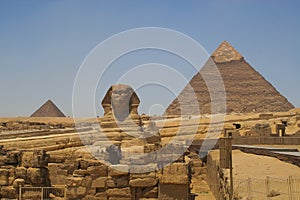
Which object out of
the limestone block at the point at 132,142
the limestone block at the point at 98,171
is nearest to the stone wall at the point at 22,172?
the limestone block at the point at 98,171

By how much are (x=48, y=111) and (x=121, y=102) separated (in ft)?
202

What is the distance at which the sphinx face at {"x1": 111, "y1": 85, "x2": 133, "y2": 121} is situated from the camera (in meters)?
18.6

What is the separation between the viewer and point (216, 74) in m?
114

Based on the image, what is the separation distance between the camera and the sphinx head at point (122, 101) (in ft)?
61.0

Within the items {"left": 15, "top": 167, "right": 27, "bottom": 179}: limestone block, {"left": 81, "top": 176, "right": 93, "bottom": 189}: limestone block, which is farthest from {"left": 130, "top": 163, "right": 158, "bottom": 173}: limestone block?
{"left": 15, "top": 167, "right": 27, "bottom": 179}: limestone block

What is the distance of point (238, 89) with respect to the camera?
11188 centimetres

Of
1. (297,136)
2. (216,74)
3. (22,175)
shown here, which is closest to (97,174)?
(22,175)

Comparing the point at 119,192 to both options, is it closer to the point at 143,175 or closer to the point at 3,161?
the point at 143,175

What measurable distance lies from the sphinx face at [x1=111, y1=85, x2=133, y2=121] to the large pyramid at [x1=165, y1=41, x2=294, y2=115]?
77.8m

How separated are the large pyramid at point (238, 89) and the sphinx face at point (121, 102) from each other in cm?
7782

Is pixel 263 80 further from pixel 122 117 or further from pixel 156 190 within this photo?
pixel 156 190

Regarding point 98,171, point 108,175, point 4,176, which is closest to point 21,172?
point 4,176

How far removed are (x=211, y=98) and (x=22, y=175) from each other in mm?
95547

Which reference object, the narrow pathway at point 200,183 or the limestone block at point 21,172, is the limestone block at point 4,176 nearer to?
the limestone block at point 21,172
